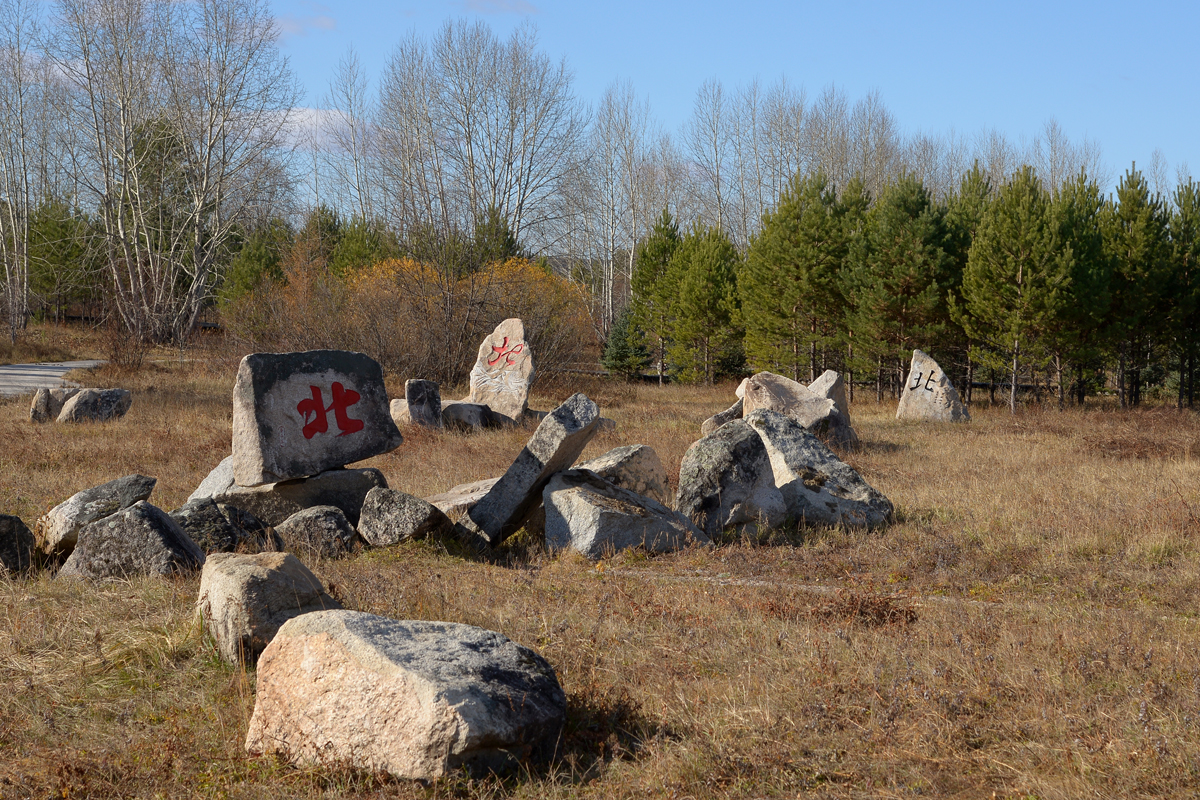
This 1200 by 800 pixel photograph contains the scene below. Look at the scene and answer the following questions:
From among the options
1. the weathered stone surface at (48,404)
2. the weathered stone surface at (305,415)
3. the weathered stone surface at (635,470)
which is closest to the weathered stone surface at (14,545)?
the weathered stone surface at (305,415)

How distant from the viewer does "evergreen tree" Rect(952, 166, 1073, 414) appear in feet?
63.4

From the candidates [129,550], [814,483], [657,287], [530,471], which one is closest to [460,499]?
[530,471]

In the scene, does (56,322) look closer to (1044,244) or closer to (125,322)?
(125,322)

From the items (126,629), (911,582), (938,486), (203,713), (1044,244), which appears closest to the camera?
(203,713)

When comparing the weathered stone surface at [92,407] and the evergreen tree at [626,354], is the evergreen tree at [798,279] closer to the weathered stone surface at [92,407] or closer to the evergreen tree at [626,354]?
the evergreen tree at [626,354]

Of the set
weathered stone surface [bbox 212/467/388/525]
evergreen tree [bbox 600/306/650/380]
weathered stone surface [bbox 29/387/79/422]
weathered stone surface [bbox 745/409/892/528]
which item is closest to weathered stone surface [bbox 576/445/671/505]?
weathered stone surface [bbox 745/409/892/528]

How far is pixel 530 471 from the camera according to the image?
319 inches

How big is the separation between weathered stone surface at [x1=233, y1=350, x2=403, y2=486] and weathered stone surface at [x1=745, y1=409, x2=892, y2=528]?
4030 millimetres

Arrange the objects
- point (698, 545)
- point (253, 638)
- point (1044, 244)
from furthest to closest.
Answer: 1. point (1044, 244)
2. point (698, 545)
3. point (253, 638)

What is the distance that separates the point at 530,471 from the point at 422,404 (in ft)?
24.2

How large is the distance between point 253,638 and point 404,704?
1534 mm

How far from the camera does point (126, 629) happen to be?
16.2 feet

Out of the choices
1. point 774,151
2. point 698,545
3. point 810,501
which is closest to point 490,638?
point 698,545

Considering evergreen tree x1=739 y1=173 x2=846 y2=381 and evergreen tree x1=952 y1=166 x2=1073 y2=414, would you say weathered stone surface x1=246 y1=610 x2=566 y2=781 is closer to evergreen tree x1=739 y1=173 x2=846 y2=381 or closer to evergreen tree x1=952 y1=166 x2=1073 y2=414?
evergreen tree x1=952 y1=166 x2=1073 y2=414
